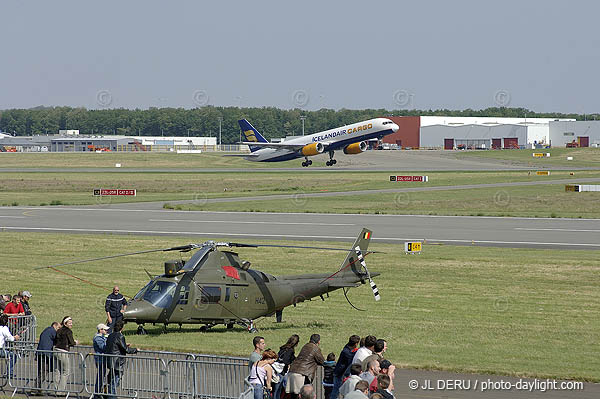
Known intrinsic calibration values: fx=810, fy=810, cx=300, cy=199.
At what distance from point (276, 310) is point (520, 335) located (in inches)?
288

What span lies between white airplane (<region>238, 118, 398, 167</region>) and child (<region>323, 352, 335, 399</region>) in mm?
76844

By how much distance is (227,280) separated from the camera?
23.6m

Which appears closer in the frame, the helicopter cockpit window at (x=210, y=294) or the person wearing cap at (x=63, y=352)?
the person wearing cap at (x=63, y=352)

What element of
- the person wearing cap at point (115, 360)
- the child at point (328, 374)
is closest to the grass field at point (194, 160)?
the person wearing cap at point (115, 360)

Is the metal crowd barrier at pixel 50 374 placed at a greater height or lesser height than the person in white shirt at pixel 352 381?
lesser

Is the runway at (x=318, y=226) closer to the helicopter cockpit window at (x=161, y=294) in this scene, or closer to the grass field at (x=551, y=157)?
the helicopter cockpit window at (x=161, y=294)

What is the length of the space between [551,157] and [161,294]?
445ft

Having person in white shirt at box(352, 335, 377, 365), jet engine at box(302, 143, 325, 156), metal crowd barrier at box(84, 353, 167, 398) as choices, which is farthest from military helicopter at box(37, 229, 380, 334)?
jet engine at box(302, 143, 325, 156)

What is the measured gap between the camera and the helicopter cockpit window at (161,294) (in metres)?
22.7

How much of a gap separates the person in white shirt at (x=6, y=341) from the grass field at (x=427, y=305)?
4.34 metres

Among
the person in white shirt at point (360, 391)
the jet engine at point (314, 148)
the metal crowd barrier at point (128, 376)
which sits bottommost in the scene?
the metal crowd barrier at point (128, 376)

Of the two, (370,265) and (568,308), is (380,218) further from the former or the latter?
(568,308)

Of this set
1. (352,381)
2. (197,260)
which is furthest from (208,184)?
(352,381)

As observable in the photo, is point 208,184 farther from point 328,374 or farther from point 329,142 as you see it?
point 328,374
